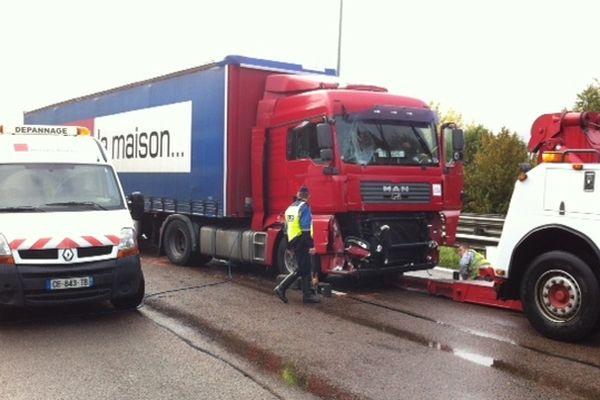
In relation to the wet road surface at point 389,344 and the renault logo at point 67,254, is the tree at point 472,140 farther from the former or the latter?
the renault logo at point 67,254

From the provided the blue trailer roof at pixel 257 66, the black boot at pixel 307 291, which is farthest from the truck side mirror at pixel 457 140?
the black boot at pixel 307 291

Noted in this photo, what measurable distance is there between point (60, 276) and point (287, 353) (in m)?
2.65

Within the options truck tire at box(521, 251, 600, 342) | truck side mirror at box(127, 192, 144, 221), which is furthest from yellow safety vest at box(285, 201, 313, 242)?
truck tire at box(521, 251, 600, 342)

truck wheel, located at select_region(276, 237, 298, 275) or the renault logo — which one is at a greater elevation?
the renault logo

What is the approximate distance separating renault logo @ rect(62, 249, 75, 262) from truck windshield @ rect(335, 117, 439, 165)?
3960mm

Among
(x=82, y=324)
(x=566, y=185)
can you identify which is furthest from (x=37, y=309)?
(x=566, y=185)

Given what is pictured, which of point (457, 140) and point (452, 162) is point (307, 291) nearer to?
point (452, 162)

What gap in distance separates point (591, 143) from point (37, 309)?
6.87m

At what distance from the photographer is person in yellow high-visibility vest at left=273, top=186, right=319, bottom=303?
853 centimetres

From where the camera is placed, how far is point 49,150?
806 centimetres

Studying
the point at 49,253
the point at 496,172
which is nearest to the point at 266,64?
the point at 49,253

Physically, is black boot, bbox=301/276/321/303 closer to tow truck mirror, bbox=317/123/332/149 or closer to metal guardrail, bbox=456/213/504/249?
tow truck mirror, bbox=317/123/332/149

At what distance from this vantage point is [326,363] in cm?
577

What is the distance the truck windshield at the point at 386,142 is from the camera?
30.3ft
